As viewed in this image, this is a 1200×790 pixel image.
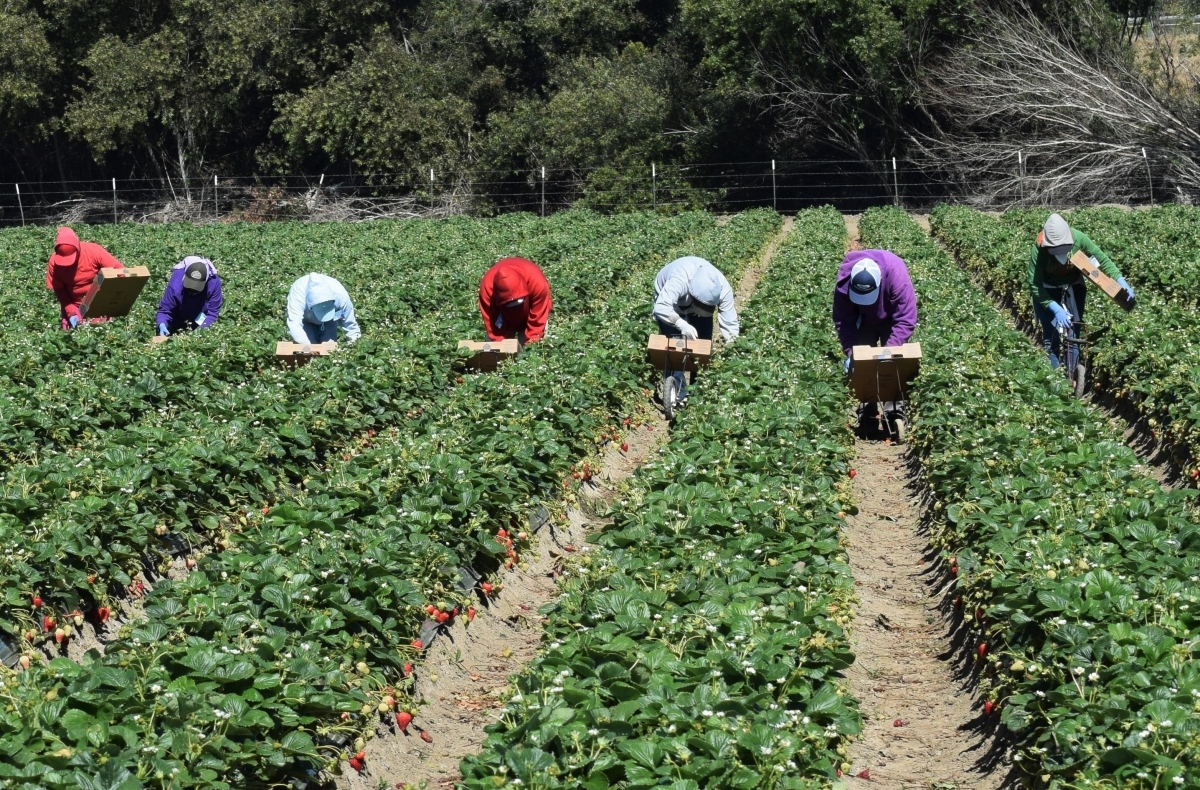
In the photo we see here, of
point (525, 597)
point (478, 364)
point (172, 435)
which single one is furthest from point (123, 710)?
point (478, 364)

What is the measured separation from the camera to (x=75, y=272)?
13211mm

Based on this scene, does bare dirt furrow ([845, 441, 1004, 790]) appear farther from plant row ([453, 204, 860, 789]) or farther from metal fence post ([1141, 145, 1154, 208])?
metal fence post ([1141, 145, 1154, 208])

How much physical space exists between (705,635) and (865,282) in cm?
535

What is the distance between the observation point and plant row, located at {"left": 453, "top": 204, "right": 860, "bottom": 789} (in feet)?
13.7

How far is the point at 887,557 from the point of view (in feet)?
26.4

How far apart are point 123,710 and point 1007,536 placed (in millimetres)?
4040

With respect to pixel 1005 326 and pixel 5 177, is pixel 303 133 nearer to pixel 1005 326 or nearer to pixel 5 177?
pixel 5 177

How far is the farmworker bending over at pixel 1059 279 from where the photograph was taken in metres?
10.6

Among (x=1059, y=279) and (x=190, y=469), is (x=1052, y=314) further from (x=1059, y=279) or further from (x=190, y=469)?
(x=190, y=469)

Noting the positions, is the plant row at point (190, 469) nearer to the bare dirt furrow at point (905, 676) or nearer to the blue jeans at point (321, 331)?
the blue jeans at point (321, 331)

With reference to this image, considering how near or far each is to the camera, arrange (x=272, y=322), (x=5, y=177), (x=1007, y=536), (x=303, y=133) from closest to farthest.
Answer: (x=1007, y=536) < (x=272, y=322) < (x=303, y=133) < (x=5, y=177)

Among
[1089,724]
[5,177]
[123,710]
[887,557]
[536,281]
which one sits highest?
[5,177]

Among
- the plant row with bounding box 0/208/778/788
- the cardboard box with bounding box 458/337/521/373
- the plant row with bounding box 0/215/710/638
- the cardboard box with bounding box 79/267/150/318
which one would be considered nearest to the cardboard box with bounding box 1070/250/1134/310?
the plant row with bounding box 0/208/778/788

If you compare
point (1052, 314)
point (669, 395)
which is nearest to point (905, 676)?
point (669, 395)
